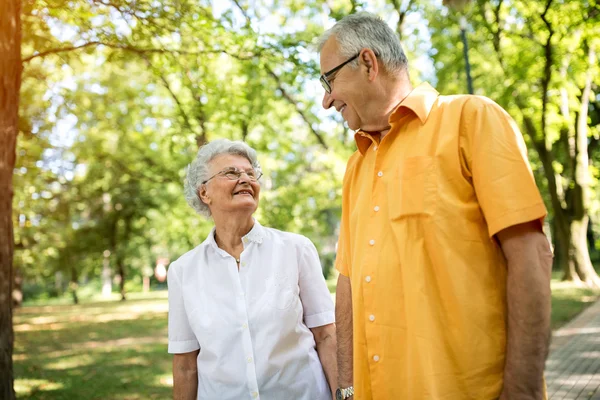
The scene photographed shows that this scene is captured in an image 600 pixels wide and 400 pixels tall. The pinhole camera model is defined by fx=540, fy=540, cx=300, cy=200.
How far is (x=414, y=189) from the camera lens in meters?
1.75

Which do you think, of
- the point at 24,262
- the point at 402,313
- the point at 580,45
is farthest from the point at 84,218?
the point at 402,313

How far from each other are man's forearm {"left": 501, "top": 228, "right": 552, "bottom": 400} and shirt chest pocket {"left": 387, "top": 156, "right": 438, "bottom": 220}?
12.6 inches

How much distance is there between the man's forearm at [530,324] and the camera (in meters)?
1.53

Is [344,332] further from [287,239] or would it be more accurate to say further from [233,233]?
[233,233]

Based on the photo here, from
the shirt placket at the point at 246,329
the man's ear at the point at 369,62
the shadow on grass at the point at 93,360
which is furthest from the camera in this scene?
the shadow on grass at the point at 93,360

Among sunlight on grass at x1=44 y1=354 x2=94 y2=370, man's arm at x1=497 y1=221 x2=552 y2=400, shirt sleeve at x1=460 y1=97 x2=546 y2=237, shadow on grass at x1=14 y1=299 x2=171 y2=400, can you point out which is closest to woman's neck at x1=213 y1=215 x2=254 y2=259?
shirt sleeve at x1=460 y1=97 x2=546 y2=237

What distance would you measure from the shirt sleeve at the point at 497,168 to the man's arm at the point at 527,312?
6 centimetres

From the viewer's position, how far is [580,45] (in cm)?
1488

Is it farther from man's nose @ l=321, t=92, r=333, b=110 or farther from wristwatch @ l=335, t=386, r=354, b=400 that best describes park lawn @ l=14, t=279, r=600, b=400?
man's nose @ l=321, t=92, r=333, b=110

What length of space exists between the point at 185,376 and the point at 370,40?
1.94 meters

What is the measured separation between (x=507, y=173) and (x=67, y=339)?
44.7 ft

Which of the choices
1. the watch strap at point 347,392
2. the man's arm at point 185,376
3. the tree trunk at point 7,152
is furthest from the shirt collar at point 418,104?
the tree trunk at point 7,152

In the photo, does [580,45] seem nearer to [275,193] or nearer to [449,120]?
[275,193]

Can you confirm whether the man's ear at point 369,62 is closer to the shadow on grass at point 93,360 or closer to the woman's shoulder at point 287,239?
the woman's shoulder at point 287,239
